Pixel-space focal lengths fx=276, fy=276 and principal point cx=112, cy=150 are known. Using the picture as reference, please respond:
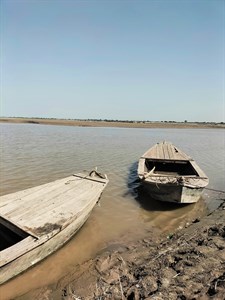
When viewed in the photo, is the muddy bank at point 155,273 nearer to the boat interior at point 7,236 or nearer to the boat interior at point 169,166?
the boat interior at point 7,236

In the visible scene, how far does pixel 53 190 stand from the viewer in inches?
301

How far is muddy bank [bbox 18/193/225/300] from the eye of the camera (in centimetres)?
393

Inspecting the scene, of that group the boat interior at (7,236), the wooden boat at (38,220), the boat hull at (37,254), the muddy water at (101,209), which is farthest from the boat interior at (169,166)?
the boat interior at (7,236)

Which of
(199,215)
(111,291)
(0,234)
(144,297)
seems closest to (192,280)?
(144,297)

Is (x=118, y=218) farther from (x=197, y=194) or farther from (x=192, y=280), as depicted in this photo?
(x=192, y=280)

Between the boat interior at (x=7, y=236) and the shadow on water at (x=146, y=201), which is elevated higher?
the boat interior at (x=7, y=236)

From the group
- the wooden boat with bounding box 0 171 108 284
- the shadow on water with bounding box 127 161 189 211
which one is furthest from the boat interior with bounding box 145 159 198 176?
the wooden boat with bounding box 0 171 108 284

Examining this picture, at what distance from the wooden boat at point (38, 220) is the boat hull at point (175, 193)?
2.02 metres

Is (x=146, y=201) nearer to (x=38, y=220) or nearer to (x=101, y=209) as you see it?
(x=101, y=209)

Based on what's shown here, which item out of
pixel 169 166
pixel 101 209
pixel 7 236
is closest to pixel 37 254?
pixel 7 236

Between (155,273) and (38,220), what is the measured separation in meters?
2.65

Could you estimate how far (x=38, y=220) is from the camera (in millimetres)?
5789

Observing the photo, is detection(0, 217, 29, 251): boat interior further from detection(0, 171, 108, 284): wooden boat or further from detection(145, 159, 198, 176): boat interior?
detection(145, 159, 198, 176): boat interior

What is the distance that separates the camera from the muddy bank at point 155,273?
3.93 meters
